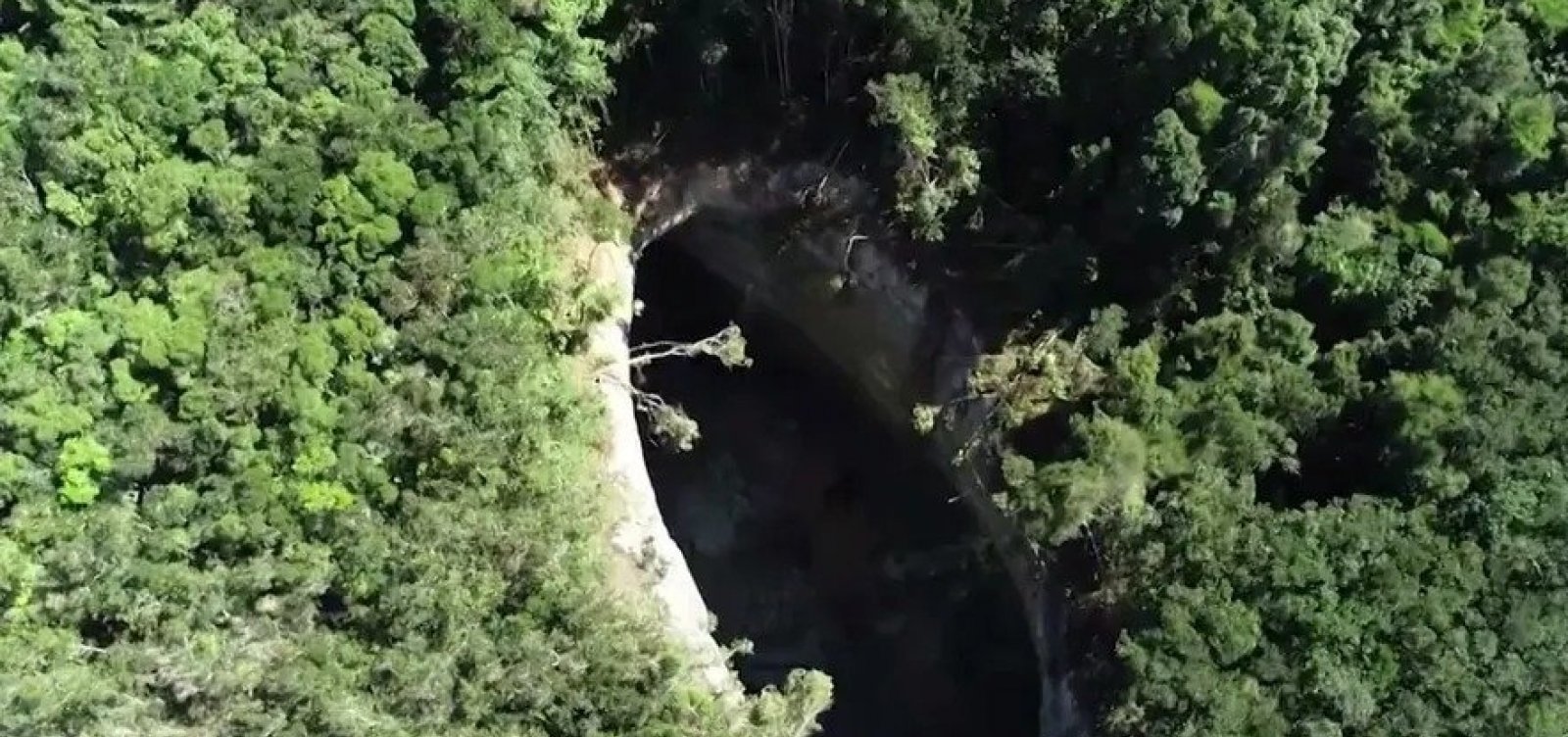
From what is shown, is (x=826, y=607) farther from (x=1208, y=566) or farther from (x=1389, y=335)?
(x=1389, y=335)

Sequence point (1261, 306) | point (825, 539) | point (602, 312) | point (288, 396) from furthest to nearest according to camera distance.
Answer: point (825, 539) < point (1261, 306) < point (602, 312) < point (288, 396)

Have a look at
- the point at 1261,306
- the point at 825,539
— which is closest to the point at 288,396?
the point at 825,539

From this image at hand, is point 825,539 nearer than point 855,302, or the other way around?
point 855,302

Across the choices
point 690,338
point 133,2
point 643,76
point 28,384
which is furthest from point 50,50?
point 690,338

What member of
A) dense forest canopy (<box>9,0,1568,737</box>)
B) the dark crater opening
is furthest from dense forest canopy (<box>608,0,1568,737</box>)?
the dark crater opening

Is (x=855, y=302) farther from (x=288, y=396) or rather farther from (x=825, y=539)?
(x=288, y=396)

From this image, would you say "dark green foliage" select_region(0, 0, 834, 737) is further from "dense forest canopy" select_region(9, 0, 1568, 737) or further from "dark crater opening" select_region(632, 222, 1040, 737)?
"dark crater opening" select_region(632, 222, 1040, 737)
